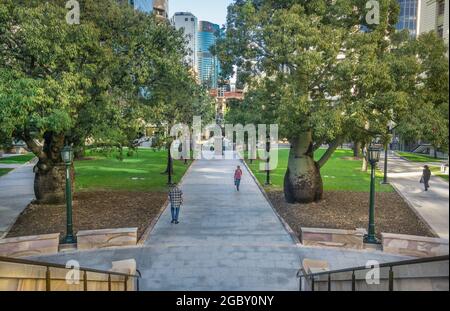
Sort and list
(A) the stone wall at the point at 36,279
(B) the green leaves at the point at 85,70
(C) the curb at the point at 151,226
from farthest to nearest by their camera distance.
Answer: (B) the green leaves at the point at 85,70 < (C) the curb at the point at 151,226 < (A) the stone wall at the point at 36,279

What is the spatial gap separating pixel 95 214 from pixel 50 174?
2835 millimetres

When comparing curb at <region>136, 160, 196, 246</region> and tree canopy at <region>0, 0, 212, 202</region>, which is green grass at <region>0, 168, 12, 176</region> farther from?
curb at <region>136, 160, 196, 246</region>

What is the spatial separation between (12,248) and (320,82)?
11.3 m

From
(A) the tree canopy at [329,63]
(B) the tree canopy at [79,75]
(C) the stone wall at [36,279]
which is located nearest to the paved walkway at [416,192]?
(A) the tree canopy at [329,63]

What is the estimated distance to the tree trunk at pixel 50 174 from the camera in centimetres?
1686

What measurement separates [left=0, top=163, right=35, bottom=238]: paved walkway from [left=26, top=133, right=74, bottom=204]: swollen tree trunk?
1.03 m

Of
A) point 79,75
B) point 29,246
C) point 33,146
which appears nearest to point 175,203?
point 29,246

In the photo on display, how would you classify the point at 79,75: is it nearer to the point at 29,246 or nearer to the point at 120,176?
the point at 29,246

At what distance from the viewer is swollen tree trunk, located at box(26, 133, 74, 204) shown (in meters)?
16.8

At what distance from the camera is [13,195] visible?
1991 centimetres

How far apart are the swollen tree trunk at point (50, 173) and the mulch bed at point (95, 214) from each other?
48cm

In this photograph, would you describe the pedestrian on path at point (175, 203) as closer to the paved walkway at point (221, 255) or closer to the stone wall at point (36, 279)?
the paved walkway at point (221, 255)

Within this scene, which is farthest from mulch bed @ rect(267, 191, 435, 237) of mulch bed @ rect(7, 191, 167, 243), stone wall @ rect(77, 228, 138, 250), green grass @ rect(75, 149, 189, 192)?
green grass @ rect(75, 149, 189, 192)

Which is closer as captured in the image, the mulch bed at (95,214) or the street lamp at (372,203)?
the street lamp at (372,203)
